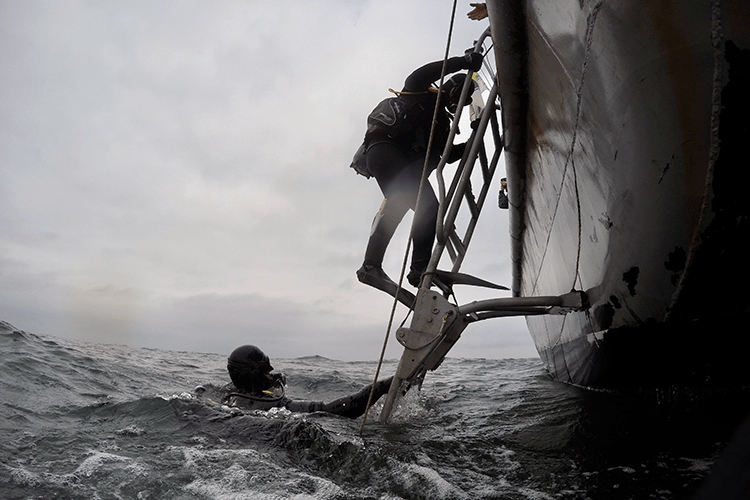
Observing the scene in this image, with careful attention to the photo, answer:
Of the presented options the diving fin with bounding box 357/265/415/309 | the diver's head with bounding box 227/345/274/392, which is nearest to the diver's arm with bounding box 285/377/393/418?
the diver's head with bounding box 227/345/274/392

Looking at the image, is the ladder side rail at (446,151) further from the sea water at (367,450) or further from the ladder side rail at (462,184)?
the sea water at (367,450)

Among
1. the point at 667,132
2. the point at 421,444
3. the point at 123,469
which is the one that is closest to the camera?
the point at 667,132

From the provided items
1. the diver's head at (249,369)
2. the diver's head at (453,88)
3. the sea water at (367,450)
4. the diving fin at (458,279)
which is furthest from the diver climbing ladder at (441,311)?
the diver's head at (249,369)

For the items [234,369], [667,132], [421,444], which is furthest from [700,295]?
[234,369]

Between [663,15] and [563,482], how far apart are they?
173cm

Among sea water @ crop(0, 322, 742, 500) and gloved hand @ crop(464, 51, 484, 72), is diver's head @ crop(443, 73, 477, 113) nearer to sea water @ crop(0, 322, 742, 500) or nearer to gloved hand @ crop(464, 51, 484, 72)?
gloved hand @ crop(464, 51, 484, 72)

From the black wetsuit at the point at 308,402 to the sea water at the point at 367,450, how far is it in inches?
3.2


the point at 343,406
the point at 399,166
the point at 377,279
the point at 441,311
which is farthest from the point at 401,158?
the point at 343,406

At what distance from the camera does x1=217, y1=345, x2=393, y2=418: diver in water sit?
3.76m

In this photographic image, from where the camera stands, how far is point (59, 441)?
318 centimetres

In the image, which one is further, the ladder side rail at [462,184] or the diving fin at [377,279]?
the diving fin at [377,279]

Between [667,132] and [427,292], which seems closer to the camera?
[667,132]

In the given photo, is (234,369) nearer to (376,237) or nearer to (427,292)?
(376,237)

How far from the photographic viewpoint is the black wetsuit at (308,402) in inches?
147
